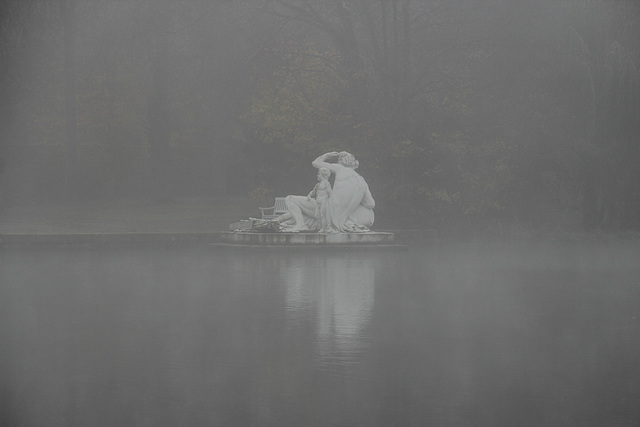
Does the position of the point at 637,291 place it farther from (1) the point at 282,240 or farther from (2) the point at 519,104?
(2) the point at 519,104

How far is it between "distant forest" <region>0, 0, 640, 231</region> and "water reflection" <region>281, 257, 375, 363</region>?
768 cm

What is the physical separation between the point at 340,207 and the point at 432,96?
8.08 meters

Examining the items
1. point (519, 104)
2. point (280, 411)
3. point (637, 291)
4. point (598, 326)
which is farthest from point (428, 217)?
point (280, 411)

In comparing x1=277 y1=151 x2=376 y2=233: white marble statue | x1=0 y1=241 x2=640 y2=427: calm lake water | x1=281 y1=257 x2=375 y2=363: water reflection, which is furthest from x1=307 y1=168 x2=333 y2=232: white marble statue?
x1=0 y1=241 x2=640 y2=427: calm lake water

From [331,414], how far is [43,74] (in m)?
35.0

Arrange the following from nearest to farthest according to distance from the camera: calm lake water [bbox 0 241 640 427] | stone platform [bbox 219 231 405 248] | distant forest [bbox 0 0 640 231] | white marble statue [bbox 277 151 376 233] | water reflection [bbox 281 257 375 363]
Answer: calm lake water [bbox 0 241 640 427] → water reflection [bbox 281 257 375 363] → stone platform [bbox 219 231 405 248] → white marble statue [bbox 277 151 376 233] → distant forest [bbox 0 0 640 231]

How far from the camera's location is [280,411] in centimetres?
591

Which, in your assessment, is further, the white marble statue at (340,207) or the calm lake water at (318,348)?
the white marble statue at (340,207)

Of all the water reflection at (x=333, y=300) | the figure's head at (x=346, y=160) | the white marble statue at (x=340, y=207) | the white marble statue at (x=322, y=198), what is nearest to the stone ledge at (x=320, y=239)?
the white marble statue at (x=340, y=207)

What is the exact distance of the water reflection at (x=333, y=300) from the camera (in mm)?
8500

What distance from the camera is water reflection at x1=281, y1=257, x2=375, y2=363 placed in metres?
8.50

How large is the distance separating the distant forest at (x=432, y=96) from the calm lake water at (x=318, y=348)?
939 cm

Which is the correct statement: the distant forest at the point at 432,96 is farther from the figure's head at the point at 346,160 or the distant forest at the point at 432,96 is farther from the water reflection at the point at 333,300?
the water reflection at the point at 333,300

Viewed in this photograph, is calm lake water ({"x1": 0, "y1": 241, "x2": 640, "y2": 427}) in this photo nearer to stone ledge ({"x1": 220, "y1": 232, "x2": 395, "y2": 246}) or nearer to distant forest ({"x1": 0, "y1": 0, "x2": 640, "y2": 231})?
stone ledge ({"x1": 220, "y1": 232, "x2": 395, "y2": 246})
